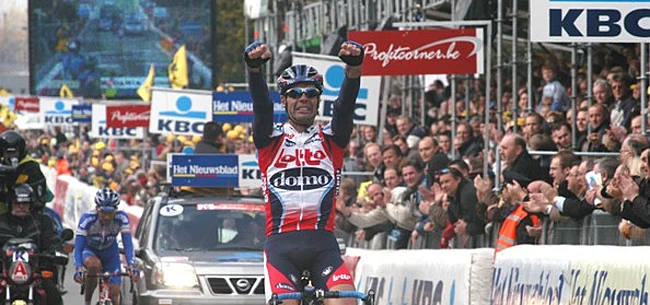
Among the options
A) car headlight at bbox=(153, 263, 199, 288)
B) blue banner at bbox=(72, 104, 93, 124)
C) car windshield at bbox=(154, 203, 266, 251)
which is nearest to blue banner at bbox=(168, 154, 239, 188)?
car windshield at bbox=(154, 203, 266, 251)

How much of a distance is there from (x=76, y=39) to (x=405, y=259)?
4231 centimetres

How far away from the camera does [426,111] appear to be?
94.9ft

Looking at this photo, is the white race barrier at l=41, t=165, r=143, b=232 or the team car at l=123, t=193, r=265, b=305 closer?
the team car at l=123, t=193, r=265, b=305

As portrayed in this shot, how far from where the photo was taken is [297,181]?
1116 centimetres

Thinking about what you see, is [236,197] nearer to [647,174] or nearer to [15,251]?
[15,251]

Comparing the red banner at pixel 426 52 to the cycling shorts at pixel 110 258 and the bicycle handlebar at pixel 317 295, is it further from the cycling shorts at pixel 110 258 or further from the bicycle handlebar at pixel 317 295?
the bicycle handlebar at pixel 317 295

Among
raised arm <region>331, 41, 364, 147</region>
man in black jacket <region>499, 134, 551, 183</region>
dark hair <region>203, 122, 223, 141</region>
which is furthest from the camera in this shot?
dark hair <region>203, 122, 223, 141</region>

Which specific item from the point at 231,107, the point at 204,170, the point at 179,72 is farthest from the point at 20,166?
the point at 179,72

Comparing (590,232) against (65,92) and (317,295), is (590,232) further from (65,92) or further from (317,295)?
(65,92)

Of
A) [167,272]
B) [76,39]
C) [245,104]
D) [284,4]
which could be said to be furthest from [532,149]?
[76,39]

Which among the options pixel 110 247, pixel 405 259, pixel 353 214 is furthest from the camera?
pixel 110 247

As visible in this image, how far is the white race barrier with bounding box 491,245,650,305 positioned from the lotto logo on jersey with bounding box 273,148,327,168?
66.6 inches

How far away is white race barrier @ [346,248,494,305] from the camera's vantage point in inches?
529

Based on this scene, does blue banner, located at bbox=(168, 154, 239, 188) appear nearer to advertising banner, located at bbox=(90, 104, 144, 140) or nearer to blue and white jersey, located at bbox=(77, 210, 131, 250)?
blue and white jersey, located at bbox=(77, 210, 131, 250)
